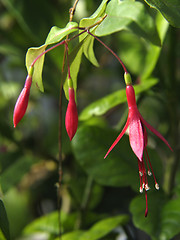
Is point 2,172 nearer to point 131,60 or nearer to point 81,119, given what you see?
point 81,119

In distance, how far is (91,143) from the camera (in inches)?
22.5

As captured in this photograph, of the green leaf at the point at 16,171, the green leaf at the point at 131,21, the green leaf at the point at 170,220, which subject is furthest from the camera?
the green leaf at the point at 16,171

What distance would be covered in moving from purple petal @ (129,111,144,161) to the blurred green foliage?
76 mm

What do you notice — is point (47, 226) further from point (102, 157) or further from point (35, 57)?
point (35, 57)

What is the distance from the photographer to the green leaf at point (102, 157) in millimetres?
569

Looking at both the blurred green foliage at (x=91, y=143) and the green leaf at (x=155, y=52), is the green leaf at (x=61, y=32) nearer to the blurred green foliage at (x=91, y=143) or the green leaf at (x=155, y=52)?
the blurred green foliage at (x=91, y=143)

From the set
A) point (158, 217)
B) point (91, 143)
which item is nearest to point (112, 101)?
point (91, 143)

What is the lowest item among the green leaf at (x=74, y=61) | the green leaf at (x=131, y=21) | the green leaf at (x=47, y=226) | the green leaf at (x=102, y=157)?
the green leaf at (x=47, y=226)

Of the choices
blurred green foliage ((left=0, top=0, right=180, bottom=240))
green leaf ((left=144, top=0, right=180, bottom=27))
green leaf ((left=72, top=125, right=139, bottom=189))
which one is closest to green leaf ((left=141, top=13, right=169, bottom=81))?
blurred green foliage ((left=0, top=0, right=180, bottom=240))

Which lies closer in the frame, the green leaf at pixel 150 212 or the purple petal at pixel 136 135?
the purple petal at pixel 136 135

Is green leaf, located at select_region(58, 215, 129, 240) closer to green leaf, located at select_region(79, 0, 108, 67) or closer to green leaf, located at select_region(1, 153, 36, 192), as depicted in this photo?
green leaf, located at select_region(1, 153, 36, 192)

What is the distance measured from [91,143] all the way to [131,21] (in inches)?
10.8

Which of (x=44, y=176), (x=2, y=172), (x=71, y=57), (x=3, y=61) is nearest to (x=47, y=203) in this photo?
(x=44, y=176)

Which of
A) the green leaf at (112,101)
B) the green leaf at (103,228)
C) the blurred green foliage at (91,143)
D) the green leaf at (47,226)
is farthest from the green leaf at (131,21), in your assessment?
the green leaf at (47,226)
